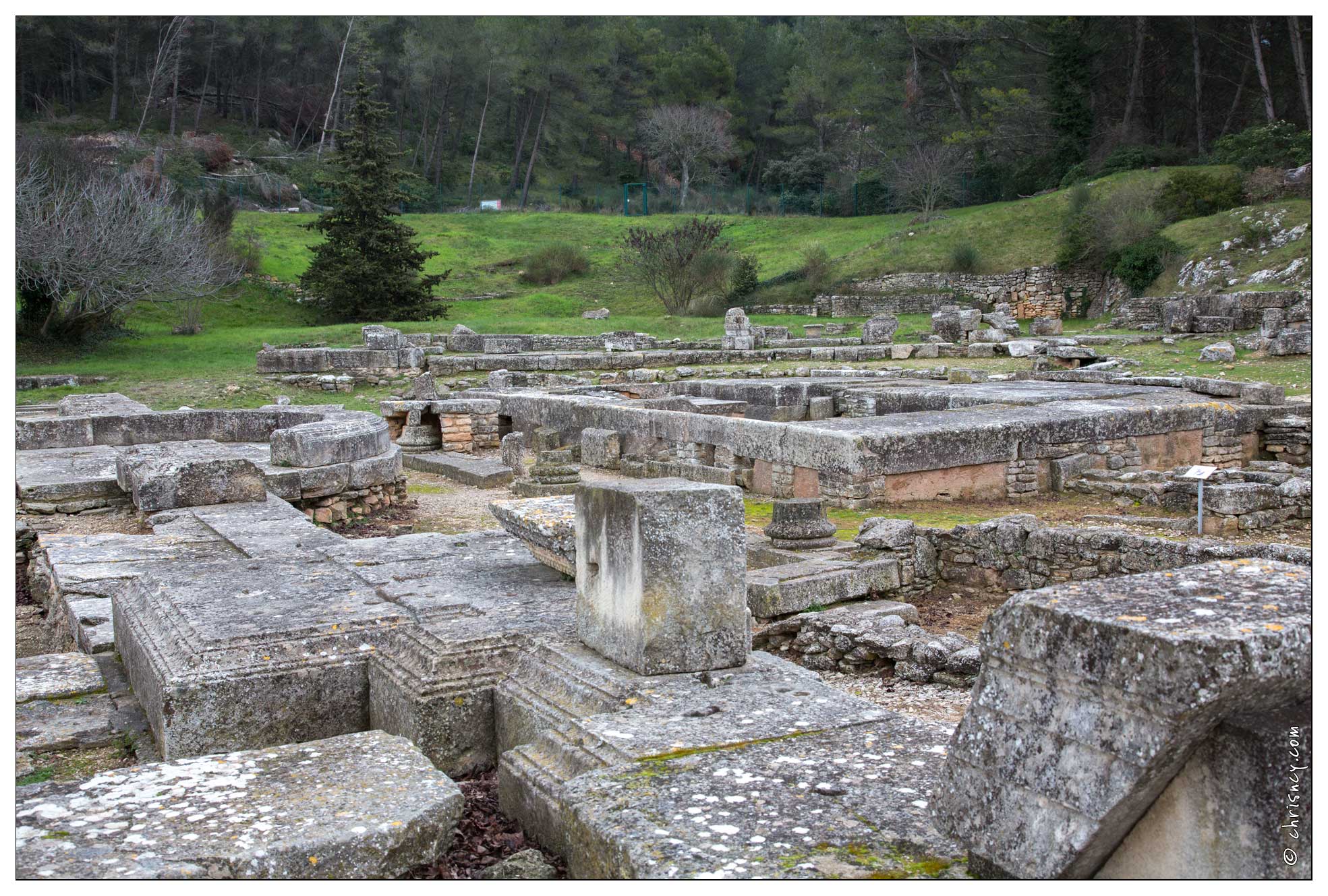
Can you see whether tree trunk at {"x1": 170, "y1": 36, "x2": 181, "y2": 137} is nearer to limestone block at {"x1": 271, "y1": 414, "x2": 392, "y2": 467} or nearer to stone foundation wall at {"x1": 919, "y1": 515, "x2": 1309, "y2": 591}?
limestone block at {"x1": 271, "y1": 414, "x2": 392, "y2": 467}

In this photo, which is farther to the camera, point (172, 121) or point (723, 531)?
point (172, 121)

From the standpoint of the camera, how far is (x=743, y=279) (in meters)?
35.1

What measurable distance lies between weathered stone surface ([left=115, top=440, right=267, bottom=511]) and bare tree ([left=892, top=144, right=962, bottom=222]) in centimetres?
3454

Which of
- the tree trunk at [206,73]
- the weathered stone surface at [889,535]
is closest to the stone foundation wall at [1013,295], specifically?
the weathered stone surface at [889,535]

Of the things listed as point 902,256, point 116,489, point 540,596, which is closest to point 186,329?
point 116,489

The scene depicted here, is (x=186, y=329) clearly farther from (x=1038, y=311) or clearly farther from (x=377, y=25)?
(x=377, y=25)

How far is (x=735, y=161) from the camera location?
58938 mm

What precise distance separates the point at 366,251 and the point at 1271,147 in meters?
26.8

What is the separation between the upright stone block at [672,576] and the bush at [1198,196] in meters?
32.9

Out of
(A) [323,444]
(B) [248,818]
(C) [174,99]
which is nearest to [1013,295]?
(A) [323,444]

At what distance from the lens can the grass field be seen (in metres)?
20.3

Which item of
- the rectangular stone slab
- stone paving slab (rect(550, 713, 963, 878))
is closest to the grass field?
the rectangular stone slab

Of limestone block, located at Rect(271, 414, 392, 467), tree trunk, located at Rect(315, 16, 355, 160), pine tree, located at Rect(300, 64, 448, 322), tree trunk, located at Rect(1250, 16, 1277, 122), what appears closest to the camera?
limestone block, located at Rect(271, 414, 392, 467)

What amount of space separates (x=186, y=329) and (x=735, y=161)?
122 feet
